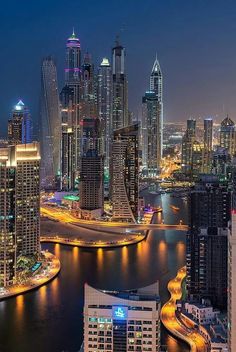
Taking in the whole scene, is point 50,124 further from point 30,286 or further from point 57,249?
point 30,286

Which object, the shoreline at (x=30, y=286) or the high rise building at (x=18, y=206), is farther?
the high rise building at (x=18, y=206)

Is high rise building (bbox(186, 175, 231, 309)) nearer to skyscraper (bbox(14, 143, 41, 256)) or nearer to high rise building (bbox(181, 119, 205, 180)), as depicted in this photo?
skyscraper (bbox(14, 143, 41, 256))

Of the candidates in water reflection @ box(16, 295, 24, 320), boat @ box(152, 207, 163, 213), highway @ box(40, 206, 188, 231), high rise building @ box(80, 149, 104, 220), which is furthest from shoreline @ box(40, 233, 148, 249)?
boat @ box(152, 207, 163, 213)

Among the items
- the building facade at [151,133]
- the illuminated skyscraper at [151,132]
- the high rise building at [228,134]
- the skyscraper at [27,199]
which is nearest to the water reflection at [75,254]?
the skyscraper at [27,199]

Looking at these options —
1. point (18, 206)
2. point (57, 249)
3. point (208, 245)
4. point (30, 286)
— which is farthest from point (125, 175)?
point (208, 245)

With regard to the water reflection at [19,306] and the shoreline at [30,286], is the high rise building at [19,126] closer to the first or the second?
the shoreline at [30,286]

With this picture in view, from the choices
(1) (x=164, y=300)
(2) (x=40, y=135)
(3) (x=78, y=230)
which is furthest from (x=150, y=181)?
(1) (x=164, y=300)
